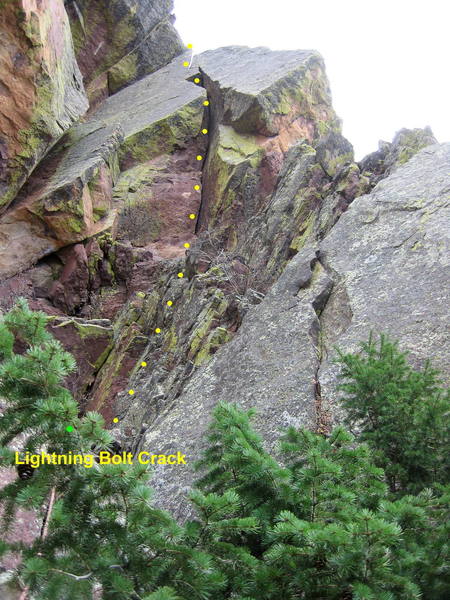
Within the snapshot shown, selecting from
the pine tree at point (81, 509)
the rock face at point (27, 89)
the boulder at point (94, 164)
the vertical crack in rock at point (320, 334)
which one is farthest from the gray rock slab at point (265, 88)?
the pine tree at point (81, 509)

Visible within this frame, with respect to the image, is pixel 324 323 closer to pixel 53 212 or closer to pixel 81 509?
pixel 81 509

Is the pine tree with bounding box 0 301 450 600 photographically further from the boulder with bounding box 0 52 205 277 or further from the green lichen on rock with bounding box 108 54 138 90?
the green lichen on rock with bounding box 108 54 138 90

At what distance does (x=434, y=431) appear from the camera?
5.11 metres

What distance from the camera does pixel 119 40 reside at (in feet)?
90.6

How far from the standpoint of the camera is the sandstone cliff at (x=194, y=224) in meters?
8.95

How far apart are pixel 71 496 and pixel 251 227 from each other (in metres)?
11.9

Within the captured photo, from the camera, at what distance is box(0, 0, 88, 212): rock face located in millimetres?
15547

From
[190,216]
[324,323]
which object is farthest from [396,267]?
[190,216]

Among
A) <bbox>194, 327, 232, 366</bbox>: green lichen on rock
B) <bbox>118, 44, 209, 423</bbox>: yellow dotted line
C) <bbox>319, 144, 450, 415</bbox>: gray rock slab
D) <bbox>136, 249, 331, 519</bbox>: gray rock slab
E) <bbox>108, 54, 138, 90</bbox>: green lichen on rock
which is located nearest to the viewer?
<bbox>136, 249, 331, 519</bbox>: gray rock slab

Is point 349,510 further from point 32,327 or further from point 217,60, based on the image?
point 217,60

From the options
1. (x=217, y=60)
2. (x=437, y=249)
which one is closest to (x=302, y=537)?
(x=437, y=249)

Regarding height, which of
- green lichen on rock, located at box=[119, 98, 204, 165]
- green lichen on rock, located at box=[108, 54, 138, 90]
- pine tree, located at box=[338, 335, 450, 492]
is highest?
green lichen on rock, located at box=[108, 54, 138, 90]

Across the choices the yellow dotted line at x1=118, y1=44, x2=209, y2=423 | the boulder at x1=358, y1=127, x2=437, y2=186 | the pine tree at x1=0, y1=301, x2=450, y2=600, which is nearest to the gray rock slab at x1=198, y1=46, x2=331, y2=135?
the yellow dotted line at x1=118, y1=44, x2=209, y2=423

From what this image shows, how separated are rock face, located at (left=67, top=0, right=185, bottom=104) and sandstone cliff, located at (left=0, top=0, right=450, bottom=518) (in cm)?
7
